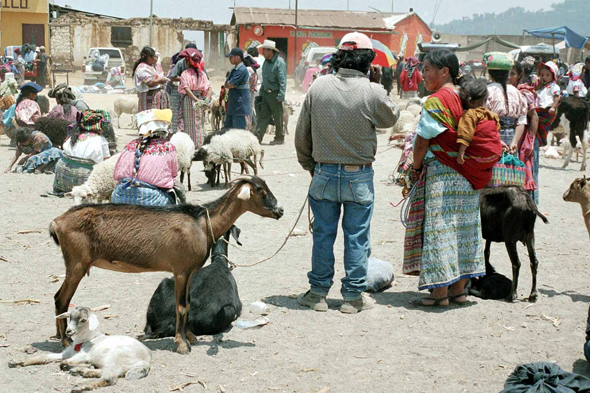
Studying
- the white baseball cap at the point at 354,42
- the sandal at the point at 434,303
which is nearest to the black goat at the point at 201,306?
the sandal at the point at 434,303

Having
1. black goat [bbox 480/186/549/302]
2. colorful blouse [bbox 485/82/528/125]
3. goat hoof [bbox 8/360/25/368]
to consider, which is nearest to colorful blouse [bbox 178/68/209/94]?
colorful blouse [bbox 485/82/528/125]

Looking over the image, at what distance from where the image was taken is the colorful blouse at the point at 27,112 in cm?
1309

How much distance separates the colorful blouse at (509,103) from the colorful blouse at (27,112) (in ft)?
30.1

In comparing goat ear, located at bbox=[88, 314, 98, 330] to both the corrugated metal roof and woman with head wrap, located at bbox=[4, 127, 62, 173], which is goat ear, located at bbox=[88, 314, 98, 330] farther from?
the corrugated metal roof

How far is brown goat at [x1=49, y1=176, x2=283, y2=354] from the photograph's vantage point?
4520mm

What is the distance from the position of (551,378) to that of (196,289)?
2.49 m

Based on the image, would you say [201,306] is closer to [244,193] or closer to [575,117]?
[244,193]

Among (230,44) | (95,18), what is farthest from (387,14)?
(95,18)

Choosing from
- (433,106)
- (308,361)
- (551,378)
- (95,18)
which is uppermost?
(95,18)

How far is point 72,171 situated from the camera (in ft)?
30.4

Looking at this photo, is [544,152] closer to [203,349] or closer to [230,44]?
[203,349]

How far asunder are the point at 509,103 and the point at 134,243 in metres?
3.91

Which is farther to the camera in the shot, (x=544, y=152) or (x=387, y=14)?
(x=387, y=14)

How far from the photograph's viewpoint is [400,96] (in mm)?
31328
